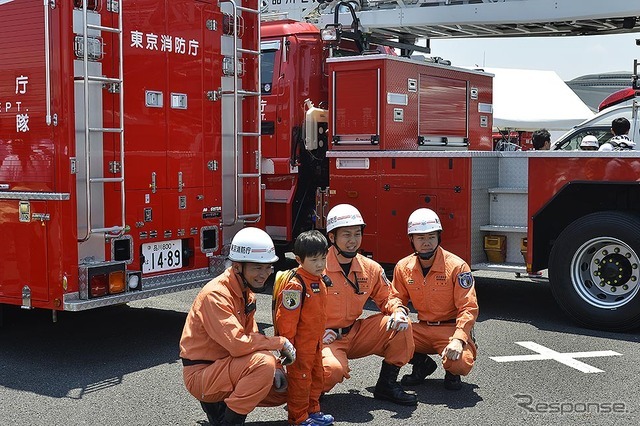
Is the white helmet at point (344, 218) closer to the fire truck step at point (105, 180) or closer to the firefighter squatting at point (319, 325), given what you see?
the firefighter squatting at point (319, 325)

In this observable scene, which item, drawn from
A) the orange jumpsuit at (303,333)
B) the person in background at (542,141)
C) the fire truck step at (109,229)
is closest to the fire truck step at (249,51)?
the fire truck step at (109,229)

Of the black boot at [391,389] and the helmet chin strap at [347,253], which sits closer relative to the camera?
the black boot at [391,389]

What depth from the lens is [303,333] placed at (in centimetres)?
491

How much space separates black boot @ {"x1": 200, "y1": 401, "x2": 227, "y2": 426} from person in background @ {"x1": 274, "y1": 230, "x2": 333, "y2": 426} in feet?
1.29

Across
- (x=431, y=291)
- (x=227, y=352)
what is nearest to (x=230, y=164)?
(x=431, y=291)

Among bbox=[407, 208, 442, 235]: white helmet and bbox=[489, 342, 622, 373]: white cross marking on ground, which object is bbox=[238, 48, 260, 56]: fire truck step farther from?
bbox=[489, 342, 622, 373]: white cross marking on ground

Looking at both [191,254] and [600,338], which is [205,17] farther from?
[600,338]

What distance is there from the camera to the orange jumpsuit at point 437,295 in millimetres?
5793

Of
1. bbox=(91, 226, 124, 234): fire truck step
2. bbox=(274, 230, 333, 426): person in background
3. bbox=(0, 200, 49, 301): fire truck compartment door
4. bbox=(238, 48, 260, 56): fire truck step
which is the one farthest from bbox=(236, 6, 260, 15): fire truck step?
bbox=(274, 230, 333, 426): person in background

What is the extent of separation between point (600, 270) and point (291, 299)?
3.82m

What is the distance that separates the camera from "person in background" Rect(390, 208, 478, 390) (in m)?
5.82

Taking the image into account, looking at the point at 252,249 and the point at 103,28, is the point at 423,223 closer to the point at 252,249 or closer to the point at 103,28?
the point at 252,249

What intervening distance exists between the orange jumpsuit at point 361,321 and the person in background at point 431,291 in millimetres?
249

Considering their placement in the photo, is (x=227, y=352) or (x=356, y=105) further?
(x=356, y=105)
